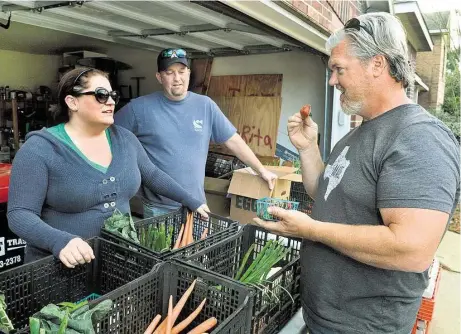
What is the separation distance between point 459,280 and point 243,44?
169 inches

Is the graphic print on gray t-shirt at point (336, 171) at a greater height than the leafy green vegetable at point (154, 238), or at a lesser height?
greater

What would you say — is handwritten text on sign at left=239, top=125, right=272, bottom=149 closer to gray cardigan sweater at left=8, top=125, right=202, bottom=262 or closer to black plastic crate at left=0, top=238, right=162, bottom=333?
gray cardigan sweater at left=8, top=125, right=202, bottom=262

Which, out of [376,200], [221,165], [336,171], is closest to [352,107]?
[336,171]

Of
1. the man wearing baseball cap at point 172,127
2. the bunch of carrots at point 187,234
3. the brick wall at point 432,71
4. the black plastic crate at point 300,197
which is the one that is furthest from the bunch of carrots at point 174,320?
the brick wall at point 432,71

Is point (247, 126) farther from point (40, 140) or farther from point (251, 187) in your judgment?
point (40, 140)

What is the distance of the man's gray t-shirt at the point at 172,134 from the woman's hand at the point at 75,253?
1.42 meters

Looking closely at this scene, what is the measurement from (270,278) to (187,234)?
729mm

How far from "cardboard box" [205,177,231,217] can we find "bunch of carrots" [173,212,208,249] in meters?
2.90

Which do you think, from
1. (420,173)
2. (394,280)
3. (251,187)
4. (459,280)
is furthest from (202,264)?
(459,280)

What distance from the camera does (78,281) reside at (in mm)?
1721

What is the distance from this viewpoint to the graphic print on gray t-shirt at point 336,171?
5.01ft

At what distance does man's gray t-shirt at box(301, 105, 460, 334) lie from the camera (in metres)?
1.27

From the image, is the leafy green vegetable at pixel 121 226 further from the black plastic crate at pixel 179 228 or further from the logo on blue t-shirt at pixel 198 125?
the logo on blue t-shirt at pixel 198 125

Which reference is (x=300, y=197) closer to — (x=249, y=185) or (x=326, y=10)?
(x=249, y=185)
